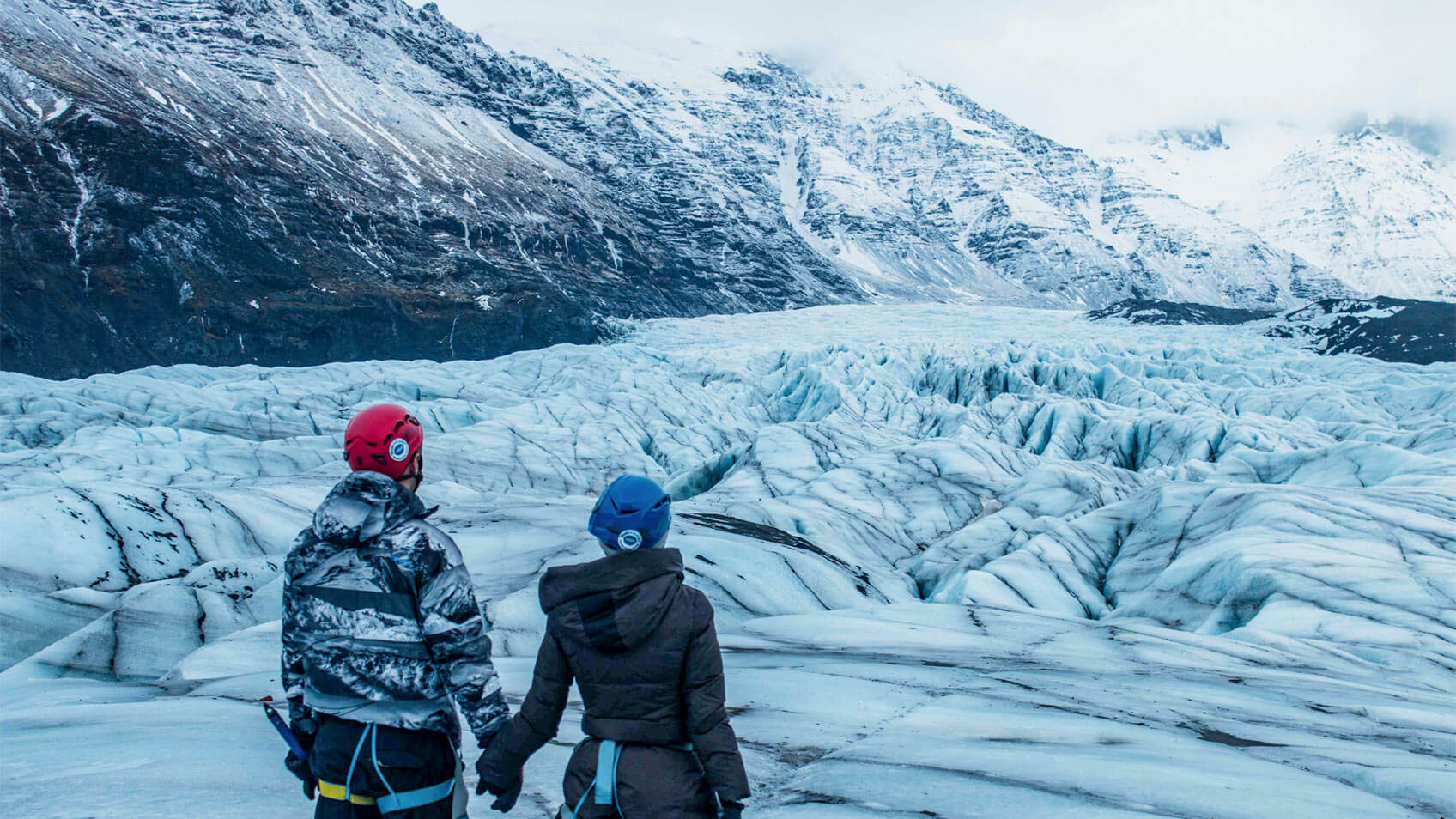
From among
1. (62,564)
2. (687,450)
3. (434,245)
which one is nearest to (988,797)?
(62,564)

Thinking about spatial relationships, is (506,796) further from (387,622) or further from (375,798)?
(387,622)

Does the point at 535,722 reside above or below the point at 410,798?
above

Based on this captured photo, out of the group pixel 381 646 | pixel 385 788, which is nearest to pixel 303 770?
pixel 385 788

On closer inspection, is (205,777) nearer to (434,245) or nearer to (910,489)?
(910,489)

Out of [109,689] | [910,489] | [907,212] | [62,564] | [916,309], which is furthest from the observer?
[907,212]

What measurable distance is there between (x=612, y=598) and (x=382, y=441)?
3.29 feet

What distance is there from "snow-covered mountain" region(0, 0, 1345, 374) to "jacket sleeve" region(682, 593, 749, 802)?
7782cm

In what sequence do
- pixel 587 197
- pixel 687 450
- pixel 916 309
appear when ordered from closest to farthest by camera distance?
pixel 687 450 → pixel 916 309 → pixel 587 197

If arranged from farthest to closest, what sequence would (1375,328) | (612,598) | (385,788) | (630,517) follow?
(1375,328) → (385,788) → (630,517) → (612,598)

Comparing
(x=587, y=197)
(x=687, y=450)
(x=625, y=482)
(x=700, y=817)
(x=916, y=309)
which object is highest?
(x=587, y=197)

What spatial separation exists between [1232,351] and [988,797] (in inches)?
2158

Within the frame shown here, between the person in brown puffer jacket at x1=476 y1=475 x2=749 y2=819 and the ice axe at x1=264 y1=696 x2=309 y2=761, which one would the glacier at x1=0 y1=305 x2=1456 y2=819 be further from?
the person in brown puffer jacket at x1=476 y1=475 x2=749 y2=819

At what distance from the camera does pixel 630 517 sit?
276 cm

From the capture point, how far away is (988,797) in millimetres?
3965
